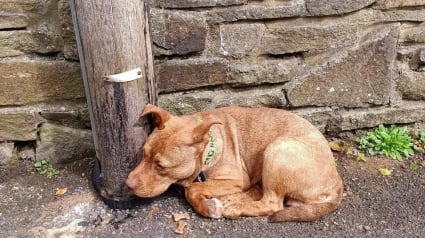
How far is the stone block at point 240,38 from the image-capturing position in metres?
3.35

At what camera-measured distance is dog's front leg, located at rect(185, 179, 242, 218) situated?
310cm

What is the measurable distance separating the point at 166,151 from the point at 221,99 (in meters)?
0.87

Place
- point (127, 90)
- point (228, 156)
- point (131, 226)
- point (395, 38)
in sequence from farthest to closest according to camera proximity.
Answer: point (395, 38) → point (228, 156) → point (131, 226) → point (127, 90)

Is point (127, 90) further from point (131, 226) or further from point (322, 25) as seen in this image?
point (322, 25)

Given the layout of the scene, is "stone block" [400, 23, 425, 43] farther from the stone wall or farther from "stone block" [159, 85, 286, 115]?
"stone block" [159, 85, 286, 115]

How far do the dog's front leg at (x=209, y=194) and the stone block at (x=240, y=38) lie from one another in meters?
0.91

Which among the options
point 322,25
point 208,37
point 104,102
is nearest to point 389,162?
point 322,25

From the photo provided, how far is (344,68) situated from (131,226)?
6.17ft

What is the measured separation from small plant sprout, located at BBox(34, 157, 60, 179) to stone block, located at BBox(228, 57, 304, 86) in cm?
146

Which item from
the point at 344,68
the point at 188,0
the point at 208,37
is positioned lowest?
the point at 344,68

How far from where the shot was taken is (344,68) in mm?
3611

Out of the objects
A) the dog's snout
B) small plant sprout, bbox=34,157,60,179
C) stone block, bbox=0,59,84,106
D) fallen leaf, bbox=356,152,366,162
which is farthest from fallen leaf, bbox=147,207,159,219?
fallen leaf, bbox=356,152,366,162

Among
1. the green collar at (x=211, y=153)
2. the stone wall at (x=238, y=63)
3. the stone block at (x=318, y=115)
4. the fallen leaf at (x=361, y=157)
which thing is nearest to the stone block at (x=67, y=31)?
the stone wall at (x=238, y=63)

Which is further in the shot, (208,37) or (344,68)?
(344,68)
